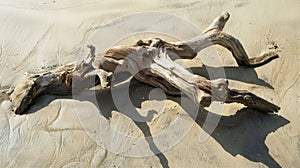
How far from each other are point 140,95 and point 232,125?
960 mm

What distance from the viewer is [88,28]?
17.0ft

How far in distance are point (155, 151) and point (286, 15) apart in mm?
2680

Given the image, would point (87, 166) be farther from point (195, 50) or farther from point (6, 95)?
point (195, 50)

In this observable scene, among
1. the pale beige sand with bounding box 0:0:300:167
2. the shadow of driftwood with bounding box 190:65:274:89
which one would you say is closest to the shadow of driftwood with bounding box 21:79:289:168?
the pale beige sand with bounding box 0:0:300:167

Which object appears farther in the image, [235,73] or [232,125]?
[235,73]

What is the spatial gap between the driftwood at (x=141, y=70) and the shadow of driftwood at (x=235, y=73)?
0.37 feet

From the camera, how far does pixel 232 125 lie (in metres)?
3.84

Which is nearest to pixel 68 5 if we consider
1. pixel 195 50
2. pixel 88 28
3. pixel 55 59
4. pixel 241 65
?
pixel 88 28

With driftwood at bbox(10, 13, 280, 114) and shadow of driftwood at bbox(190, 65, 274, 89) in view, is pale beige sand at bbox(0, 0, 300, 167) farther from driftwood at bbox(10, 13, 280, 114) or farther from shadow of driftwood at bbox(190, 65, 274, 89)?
driftwood at bbox(10, 13, 280, 114)

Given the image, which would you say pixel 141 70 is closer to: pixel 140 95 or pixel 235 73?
pixel 140 95

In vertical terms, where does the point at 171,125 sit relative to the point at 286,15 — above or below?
below

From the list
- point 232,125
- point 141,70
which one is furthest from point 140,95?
point 232,125

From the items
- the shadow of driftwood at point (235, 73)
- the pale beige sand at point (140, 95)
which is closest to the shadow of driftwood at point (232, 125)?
the pale beige sand at point (140, 95)

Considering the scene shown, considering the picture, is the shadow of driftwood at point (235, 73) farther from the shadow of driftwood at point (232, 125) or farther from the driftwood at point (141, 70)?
the shadow of driftwood at point (232, 125)
